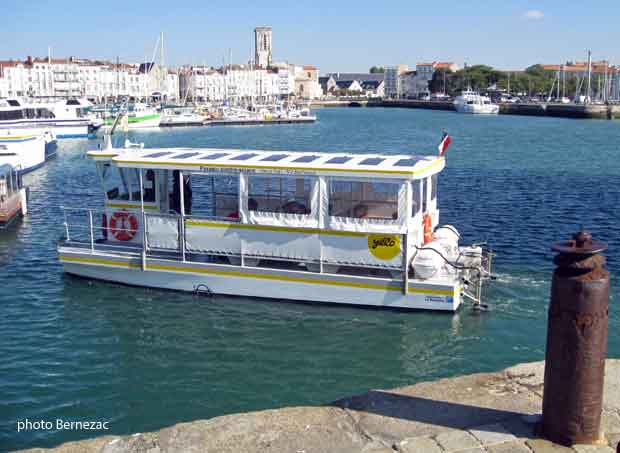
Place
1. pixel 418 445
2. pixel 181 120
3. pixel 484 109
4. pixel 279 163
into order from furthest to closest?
pixel 484 109, pixel 181 120, pixel 279 163, pixel 418 445

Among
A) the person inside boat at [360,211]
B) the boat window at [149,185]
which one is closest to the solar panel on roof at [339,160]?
the person inside boat at [360,211]

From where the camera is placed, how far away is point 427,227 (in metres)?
17.2

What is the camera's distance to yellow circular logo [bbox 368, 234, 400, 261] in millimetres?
15773

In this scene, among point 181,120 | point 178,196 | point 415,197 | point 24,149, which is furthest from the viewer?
point 181,120

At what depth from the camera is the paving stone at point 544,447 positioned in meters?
5.85

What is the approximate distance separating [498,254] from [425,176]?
6954 mm

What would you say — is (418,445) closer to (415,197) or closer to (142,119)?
(415,197)

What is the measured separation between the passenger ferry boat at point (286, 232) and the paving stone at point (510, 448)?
31.9 ft

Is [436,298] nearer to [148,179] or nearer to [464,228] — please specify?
[148,179]

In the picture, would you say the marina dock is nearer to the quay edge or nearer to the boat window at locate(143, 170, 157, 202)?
the boat window at locate(143, 170, 157, 202)

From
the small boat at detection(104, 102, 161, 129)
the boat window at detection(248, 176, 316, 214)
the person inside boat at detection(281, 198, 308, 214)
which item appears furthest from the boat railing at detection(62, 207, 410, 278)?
the small boat at detection(104, 102, 161, 129)

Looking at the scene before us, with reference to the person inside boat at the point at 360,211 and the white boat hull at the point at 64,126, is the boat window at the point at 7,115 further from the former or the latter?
the person inside boat at the point at 360,211

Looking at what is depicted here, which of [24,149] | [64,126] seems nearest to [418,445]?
[24,149]

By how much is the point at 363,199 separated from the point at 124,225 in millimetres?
6365
